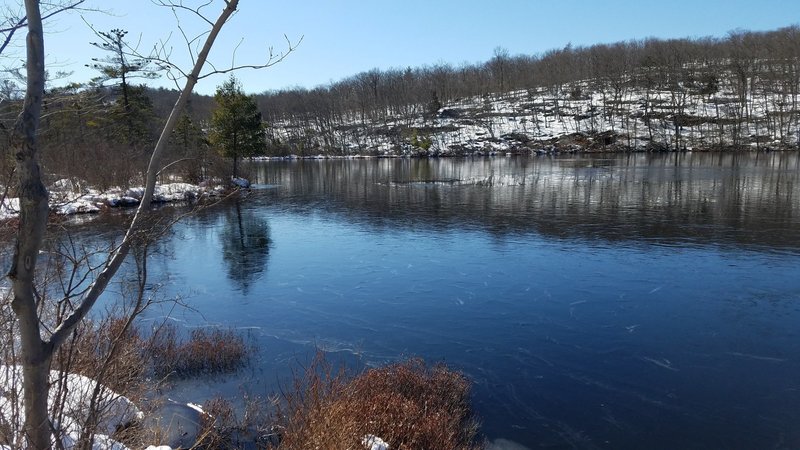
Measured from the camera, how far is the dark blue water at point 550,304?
912cm

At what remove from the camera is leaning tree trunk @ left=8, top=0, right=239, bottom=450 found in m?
2.57

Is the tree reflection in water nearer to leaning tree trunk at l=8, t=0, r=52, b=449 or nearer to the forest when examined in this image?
leaning tree trunk at l=8, t=0, r=52, b=449

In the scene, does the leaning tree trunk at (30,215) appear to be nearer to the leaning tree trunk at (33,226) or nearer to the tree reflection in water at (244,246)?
the leaning tree trunk at (33,226)

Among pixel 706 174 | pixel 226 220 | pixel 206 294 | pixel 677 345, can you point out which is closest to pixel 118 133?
pixel 226 220

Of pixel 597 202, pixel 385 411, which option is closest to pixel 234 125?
pixel 597 202

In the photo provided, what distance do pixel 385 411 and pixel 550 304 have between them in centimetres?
766

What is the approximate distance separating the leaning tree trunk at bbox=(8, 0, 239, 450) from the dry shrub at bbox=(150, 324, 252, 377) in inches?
317

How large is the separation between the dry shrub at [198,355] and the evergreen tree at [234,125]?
36.8m

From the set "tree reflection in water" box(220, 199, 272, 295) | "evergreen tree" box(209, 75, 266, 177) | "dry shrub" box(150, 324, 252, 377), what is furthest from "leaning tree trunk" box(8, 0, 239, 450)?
"evergreen tree" box(209, 75, 266, 177)

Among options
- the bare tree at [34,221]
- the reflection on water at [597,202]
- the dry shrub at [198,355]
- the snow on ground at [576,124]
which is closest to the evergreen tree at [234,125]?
the reflection on water at [597,202]

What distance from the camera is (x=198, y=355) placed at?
1088cm

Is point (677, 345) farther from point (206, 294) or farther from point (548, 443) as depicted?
point (206, 294)

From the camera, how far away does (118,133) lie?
44281 mm

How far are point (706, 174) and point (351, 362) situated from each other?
43809 mm
